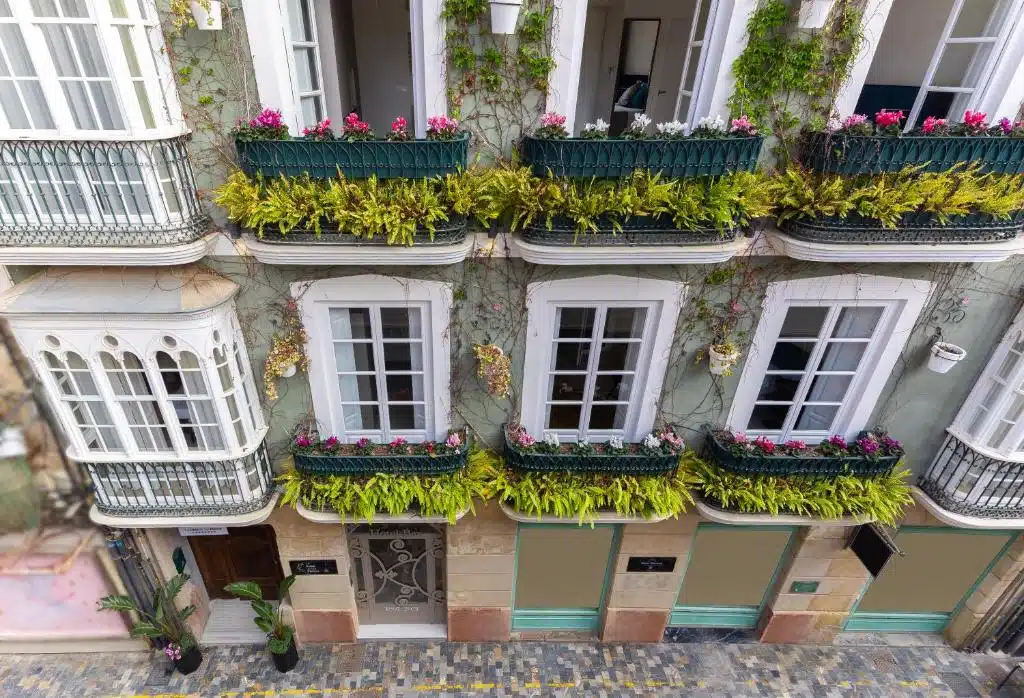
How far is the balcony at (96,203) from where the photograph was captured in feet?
15.3

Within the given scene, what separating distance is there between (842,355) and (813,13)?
3.86 m

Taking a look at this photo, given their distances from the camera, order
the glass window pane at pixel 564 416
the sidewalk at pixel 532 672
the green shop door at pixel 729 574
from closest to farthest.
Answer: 1. the glass window pane at pixel 564 416
2. the green shop door at pixel 729 574
3. the sidewalk at pixel 532 672

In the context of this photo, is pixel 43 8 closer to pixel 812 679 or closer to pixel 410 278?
pixel 410 278

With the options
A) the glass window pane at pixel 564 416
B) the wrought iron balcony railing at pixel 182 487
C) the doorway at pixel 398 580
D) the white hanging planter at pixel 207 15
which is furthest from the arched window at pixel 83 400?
the glass window pane at pixel 564 416

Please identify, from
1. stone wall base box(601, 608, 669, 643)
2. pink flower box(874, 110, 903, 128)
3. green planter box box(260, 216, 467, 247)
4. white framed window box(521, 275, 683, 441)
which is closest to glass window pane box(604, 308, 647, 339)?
white framed window box(521, 275, 683, 441)

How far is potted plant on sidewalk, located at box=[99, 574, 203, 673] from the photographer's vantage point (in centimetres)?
785

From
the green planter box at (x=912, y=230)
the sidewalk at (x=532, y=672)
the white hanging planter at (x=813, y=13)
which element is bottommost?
the sidewalk at (x=532, y=672)

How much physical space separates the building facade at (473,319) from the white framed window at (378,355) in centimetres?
4

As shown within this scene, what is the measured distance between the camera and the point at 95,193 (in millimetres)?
4812

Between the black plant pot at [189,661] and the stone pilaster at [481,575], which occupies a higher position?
the stone pilaster at [481,575]

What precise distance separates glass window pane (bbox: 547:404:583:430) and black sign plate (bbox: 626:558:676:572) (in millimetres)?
2888

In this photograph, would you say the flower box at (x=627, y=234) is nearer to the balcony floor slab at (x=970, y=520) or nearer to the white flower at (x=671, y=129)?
the white flower at (x=671, y=129)

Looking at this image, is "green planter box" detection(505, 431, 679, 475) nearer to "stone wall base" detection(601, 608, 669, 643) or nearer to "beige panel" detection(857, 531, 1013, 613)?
"stone wall base" detection(601, 608, 669, 643)

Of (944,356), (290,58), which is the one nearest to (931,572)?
(944,356)
